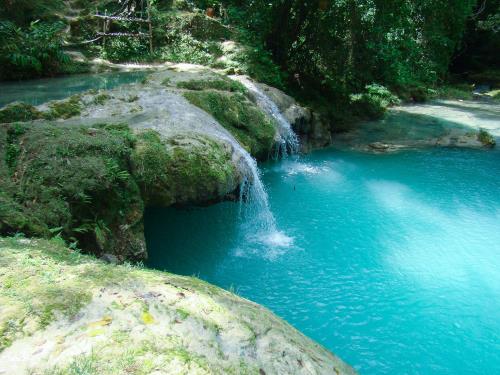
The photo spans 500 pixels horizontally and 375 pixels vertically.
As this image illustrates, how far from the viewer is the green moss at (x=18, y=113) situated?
19.8 ft

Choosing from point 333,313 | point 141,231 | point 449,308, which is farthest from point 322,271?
point 141,231

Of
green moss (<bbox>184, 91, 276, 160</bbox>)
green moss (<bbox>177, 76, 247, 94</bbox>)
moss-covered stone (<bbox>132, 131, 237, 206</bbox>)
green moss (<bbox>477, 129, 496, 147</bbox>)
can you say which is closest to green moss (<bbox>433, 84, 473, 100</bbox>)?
green moss (<bbox>477, 129, 496, 147</bbox>)

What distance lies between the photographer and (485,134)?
1323cm

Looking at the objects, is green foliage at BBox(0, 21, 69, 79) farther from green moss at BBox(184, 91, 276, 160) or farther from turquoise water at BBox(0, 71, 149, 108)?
green moss at BBox(184, 91, 276, 160)

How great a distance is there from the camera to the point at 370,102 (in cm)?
1609

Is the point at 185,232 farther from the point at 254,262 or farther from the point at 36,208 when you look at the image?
the point at 36,208

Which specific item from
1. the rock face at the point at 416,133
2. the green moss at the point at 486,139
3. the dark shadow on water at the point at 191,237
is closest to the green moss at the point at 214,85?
the dark shadow on water at the point at 191,237

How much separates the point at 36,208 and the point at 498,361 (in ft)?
17.8

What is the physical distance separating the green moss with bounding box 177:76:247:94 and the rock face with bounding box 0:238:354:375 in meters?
6.57

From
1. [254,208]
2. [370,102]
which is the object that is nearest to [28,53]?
[254,208]

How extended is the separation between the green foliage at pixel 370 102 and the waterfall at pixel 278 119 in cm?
534

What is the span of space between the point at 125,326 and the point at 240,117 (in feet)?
22.6

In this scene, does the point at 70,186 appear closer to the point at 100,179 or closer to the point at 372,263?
the point at 100,179

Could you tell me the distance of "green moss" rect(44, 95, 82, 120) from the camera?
6.49 metres
